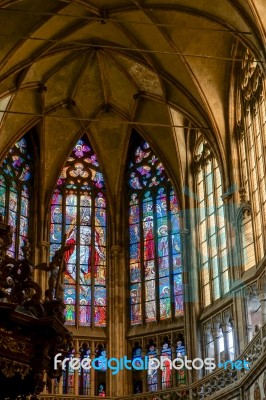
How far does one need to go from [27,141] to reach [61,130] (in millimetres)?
1106

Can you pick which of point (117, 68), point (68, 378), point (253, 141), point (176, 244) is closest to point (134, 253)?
point (176, 244)

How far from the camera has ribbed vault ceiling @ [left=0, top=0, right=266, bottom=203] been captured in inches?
954

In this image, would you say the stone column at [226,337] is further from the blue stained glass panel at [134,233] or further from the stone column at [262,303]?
the blue stained glass panel at [134,233]

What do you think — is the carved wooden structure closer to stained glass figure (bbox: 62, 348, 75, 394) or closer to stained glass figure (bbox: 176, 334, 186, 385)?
stained glass figure (bbox: 62, 348, 75, 394)

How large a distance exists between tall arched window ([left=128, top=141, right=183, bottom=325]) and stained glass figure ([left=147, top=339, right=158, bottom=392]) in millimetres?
849

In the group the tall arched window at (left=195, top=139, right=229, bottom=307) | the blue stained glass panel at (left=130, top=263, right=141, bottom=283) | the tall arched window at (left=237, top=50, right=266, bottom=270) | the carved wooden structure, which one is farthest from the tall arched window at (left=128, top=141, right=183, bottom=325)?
the carved wooden structure

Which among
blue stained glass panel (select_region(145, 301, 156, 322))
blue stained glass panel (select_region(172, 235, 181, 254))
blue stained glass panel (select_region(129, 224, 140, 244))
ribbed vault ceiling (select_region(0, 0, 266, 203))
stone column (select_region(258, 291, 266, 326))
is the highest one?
ribbed vault ceiling (select_region(0, 0, 266, 203))

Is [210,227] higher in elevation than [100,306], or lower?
higher

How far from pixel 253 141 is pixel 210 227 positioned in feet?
10.2

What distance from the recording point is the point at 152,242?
28250mm

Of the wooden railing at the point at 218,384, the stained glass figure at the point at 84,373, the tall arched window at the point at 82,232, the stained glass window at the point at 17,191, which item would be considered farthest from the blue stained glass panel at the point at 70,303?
the wooden railing at the point at 218,384

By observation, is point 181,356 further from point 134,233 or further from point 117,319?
point 134,233

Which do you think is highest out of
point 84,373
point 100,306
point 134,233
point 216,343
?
point 134,233

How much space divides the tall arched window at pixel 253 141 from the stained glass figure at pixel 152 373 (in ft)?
13.9
